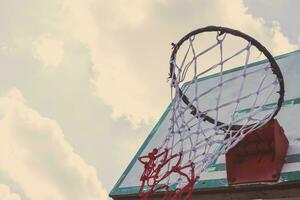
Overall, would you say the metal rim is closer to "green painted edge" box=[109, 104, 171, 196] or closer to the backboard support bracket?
the backboard support bracket

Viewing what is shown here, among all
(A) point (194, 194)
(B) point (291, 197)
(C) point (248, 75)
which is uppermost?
(C) point (248, 75)

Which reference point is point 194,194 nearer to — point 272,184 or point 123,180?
point 272,184

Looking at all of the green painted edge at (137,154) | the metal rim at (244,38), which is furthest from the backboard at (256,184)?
the metal rim at (244,38)

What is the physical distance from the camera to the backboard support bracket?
2287mm

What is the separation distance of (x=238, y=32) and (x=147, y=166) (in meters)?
0.86

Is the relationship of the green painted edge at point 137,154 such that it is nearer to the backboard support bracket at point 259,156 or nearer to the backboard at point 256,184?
the backboard at point 256,184

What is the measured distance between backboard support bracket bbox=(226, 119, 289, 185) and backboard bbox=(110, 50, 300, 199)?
0.12ft

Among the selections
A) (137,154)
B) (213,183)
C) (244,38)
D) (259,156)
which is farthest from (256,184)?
(137,154)

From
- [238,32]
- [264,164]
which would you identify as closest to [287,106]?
[264,164]

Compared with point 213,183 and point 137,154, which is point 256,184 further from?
point 137,154

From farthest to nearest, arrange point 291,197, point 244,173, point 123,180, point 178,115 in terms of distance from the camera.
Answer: point 123,180 → point 178,115 → point 244,173 → point 291,197

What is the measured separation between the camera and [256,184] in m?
2.30

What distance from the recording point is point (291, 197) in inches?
85.8

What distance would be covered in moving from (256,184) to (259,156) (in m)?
0.16
